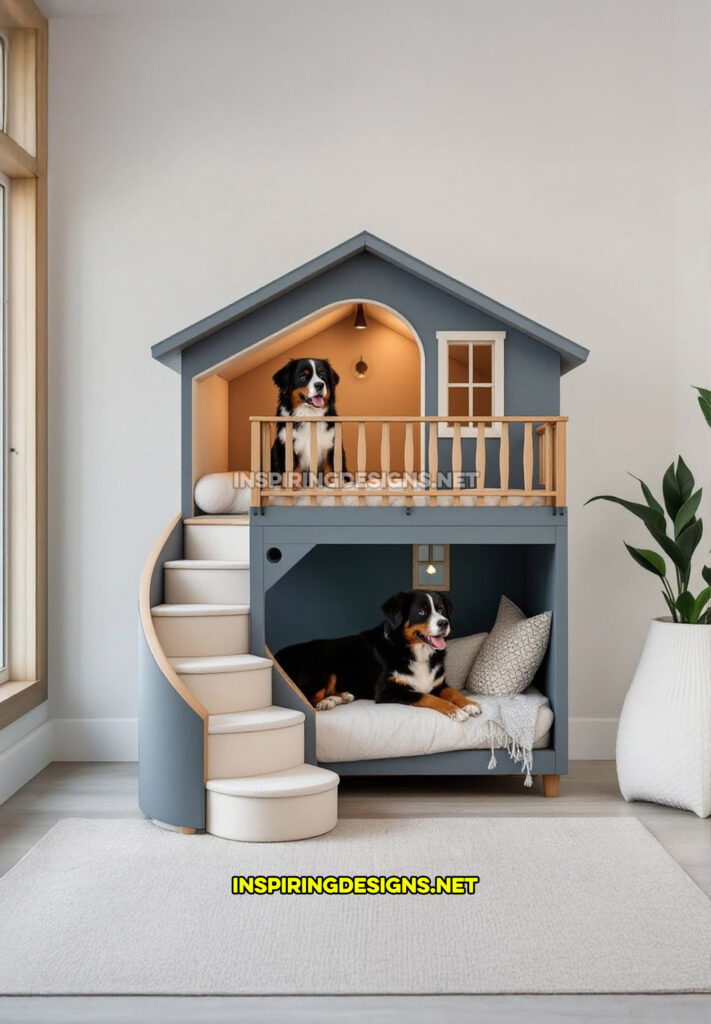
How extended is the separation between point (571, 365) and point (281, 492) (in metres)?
1.55

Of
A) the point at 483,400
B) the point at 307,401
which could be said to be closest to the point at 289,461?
the point at 307,401

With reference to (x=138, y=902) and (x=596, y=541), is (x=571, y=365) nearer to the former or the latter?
(x=596, y=541)

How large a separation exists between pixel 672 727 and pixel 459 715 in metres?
0.88

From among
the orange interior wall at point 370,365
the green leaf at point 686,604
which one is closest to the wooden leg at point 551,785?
the green leaf at point 686,604

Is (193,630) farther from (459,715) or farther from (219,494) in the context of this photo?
(459,715)

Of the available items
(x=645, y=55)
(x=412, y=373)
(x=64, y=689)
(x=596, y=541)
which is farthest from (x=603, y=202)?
(x=64, y=689)

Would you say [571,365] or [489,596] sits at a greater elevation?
[571,365]

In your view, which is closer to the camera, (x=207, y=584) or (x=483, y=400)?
(x=207, y=584)

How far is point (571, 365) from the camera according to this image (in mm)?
4473

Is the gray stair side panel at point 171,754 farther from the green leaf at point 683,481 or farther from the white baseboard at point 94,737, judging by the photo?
the green leaf at point 683,481

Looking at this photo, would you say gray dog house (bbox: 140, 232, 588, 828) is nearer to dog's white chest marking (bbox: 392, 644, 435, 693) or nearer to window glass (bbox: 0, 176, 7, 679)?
dog's white chest marking (bbox: 392, 644, 435, 693)

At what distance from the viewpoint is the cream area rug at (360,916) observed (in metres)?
2.46

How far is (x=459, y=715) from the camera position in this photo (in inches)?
159

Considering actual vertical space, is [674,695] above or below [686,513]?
below
